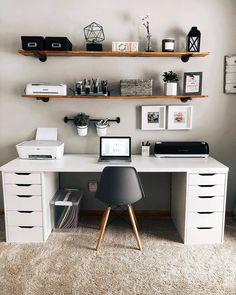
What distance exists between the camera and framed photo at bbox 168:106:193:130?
2996 mm

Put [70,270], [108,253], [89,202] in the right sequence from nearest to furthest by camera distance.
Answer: [70,270]
[108,253]
[89,202]

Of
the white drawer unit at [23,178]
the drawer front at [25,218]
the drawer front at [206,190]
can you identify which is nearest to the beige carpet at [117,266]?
the drawer front at [25,218]

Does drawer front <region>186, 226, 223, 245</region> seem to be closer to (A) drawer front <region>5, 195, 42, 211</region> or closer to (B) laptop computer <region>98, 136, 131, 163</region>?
(B) laptop computer <region>98, 136, 131, 163</region>

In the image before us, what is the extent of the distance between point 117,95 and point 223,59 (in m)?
1.15

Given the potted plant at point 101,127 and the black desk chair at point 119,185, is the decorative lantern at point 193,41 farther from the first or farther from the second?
the black desk chair at point 119,185

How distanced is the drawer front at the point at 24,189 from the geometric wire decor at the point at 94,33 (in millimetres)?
1535

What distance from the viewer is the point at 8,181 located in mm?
2506

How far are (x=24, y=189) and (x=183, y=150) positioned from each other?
1538mm

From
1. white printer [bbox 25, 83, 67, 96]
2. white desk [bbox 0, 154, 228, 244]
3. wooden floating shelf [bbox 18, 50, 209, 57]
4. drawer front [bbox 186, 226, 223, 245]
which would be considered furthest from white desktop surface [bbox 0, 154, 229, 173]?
wooden floating shelf [bbox 18, 50, 209, 57]

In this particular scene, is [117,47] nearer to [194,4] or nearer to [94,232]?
[194,4]

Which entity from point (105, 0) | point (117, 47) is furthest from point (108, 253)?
point (105, 0)

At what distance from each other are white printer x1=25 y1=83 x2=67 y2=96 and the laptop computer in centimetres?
60

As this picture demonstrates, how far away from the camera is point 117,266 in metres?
2.22

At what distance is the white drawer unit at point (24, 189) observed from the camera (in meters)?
2.51
